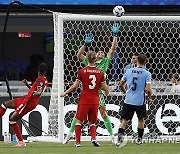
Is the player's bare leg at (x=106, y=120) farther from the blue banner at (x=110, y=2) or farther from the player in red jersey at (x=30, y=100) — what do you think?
the blue banner at (x=110, y=2)

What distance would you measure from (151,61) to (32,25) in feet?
26.7

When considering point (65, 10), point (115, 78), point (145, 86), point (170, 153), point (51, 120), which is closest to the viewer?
point (170, 153)

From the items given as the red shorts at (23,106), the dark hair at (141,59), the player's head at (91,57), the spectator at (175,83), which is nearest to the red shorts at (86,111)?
the player's head at (91,57)

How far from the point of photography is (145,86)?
1841 centimetres

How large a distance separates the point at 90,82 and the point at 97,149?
1429mm

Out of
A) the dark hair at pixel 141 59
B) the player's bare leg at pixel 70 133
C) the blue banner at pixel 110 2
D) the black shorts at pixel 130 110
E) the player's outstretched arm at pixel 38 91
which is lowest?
the player's bare leg at pixel 70 133

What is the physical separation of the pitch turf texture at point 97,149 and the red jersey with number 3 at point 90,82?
0.91 m

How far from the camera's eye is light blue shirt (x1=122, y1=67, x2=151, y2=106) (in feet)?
60.1

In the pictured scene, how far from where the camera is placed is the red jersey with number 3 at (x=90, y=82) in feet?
58.5

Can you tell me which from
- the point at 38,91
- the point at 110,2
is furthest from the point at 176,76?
the point at 110,2

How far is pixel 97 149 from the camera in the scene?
56.3 ft

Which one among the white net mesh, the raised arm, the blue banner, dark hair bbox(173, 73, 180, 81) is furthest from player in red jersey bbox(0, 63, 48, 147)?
the blue banner

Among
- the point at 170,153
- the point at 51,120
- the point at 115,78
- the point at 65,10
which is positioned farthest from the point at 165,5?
the point at 170,153

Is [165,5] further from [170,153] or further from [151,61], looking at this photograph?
[170,153]
